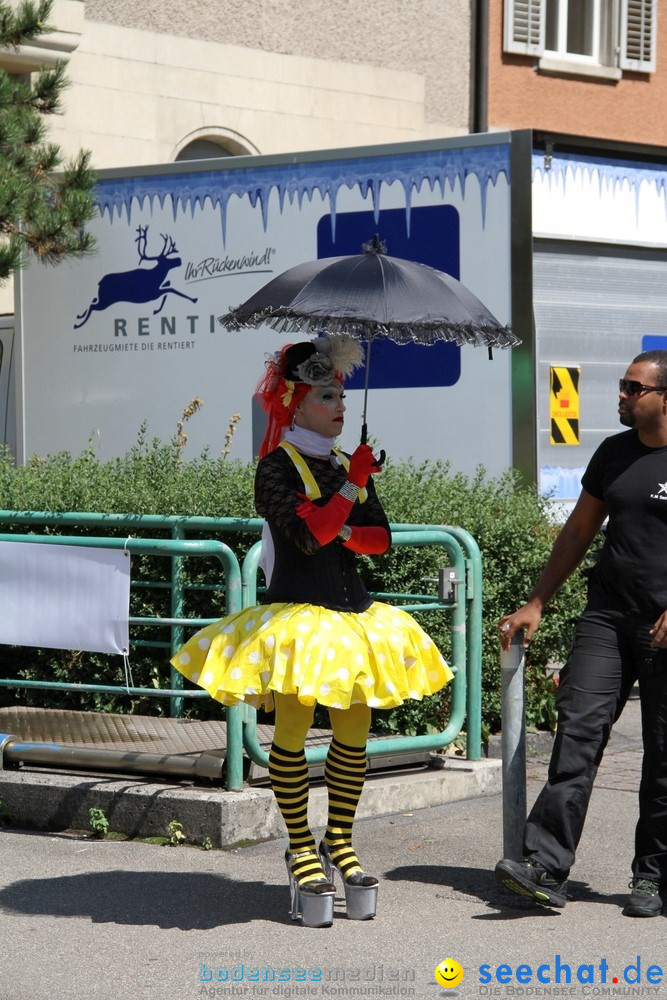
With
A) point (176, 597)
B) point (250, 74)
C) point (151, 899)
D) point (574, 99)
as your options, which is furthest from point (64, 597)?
point (574, 99)

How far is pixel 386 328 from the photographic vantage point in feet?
17.7

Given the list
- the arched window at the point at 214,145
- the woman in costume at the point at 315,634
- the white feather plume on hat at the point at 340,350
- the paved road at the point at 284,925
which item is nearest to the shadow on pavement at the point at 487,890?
the paved road at the point at 284,925

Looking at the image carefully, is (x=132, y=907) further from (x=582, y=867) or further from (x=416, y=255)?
(x=416, y=255)

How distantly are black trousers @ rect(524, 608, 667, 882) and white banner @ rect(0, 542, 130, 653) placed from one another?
6.84 ft

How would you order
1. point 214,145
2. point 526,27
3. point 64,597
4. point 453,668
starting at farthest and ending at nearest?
point 526,27 < point 214,145 < point 453,668 < point 64,597

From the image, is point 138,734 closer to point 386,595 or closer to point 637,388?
point 386,595

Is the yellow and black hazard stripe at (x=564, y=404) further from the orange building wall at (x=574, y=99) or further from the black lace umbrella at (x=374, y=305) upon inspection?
the orange building wall at (x=574, y=99)

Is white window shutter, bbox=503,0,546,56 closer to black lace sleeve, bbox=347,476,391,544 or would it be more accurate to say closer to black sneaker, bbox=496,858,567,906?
black lace sleeve, bbox=347,476,391,544

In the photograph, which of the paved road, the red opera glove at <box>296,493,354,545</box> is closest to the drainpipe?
the paved road

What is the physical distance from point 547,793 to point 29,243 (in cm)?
757

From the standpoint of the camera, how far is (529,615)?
551cm

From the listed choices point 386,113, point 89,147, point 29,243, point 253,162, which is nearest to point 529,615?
point 253,162

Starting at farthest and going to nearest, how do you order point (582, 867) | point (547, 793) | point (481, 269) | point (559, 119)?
point (559, 119), point (481, 269), point (582, 867), point (547, 793)

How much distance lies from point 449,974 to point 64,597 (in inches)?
110
